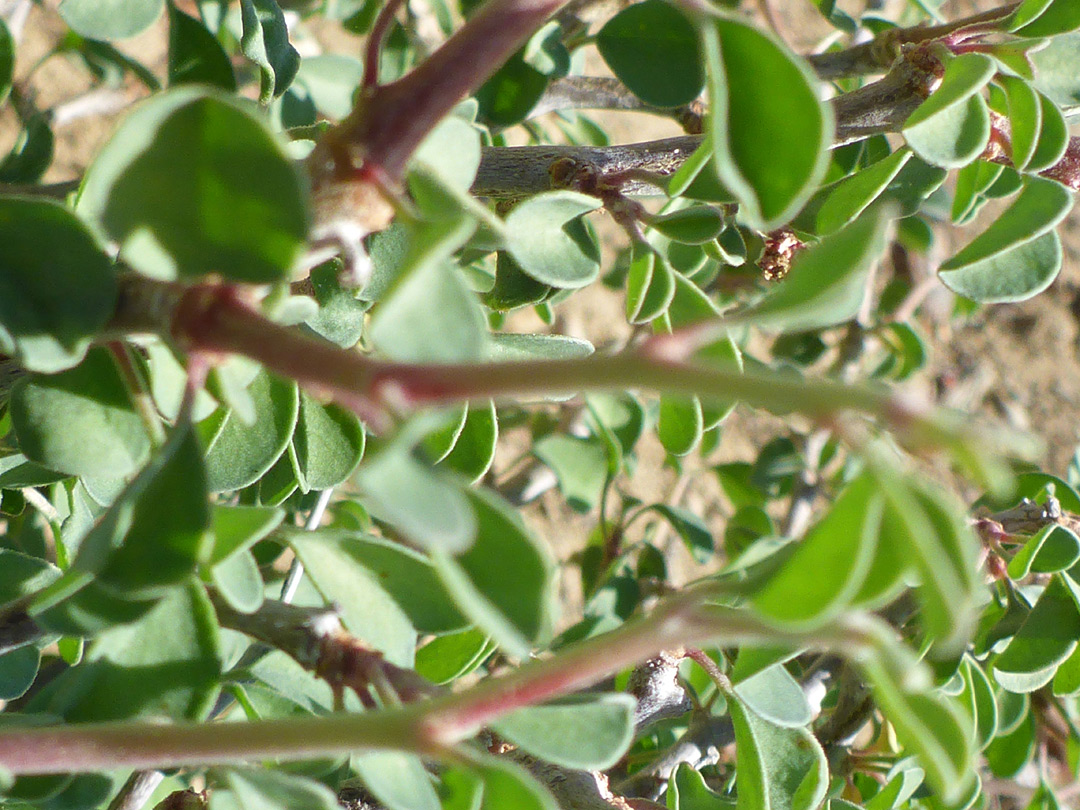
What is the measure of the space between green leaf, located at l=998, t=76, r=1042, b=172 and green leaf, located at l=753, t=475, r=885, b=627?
0.48 m

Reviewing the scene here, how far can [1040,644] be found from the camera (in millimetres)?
886

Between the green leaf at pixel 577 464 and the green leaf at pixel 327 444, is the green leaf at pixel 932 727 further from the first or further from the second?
the green leaf at pixel 577 464

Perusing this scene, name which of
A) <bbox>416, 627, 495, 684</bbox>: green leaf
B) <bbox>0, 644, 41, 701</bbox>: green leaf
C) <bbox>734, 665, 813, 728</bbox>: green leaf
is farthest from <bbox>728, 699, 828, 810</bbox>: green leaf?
<bbox>0, 644, 41, 701</bbox>: green leaf

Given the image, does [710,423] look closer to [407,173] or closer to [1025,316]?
[407,173]

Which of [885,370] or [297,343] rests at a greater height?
[297,343]

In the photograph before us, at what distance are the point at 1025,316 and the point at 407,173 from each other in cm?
261

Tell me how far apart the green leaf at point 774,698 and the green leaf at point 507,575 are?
0.98ft

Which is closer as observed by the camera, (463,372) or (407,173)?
(463,372)

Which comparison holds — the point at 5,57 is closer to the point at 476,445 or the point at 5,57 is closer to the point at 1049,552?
the point at 476,445

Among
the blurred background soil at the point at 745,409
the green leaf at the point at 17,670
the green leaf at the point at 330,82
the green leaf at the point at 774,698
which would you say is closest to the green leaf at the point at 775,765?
the green leaf at the point at 774,698

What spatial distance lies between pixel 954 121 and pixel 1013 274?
0.17 metres

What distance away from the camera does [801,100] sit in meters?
0.45

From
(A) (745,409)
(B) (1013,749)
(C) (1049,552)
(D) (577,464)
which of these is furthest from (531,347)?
(A) (745,409)

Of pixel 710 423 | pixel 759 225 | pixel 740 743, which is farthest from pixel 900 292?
pixel 759 225
